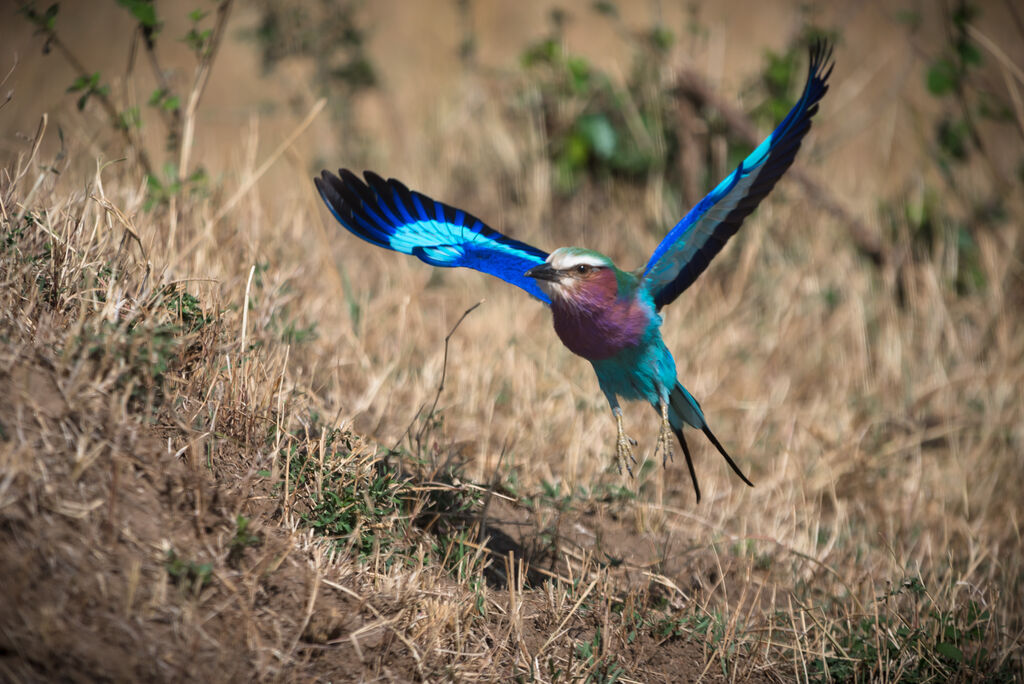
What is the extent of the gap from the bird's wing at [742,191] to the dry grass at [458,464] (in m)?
1.11

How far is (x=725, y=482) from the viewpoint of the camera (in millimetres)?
4582

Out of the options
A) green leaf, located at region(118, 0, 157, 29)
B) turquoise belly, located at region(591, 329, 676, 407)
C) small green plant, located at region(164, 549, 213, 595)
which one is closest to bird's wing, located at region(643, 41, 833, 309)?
turquoise belly, located at region(591, 329, 676, 407)

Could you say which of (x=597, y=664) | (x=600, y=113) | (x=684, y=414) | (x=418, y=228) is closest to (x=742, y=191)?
(x=684, y=414)

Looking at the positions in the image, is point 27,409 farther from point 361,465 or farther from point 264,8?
point 264,8

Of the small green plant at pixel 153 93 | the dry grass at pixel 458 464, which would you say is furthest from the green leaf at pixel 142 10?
the dry grass at pixel 458 464

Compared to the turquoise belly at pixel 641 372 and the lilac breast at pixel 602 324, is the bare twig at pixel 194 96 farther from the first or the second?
the turquoise belly at pixel 641 372

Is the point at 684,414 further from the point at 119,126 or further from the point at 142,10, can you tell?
the point at 142,10

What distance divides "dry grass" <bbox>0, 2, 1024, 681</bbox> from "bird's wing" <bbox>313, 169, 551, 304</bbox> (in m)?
0.49

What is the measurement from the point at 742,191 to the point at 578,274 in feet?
2.09

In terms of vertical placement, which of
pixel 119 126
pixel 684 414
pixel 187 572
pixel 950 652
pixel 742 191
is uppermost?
pixel 119 126

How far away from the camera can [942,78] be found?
20.0 feet

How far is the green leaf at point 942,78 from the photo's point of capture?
605cm

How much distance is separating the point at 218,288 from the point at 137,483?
47.0 inches

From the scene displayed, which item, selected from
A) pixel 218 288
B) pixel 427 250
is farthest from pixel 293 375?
pixel 427 250
